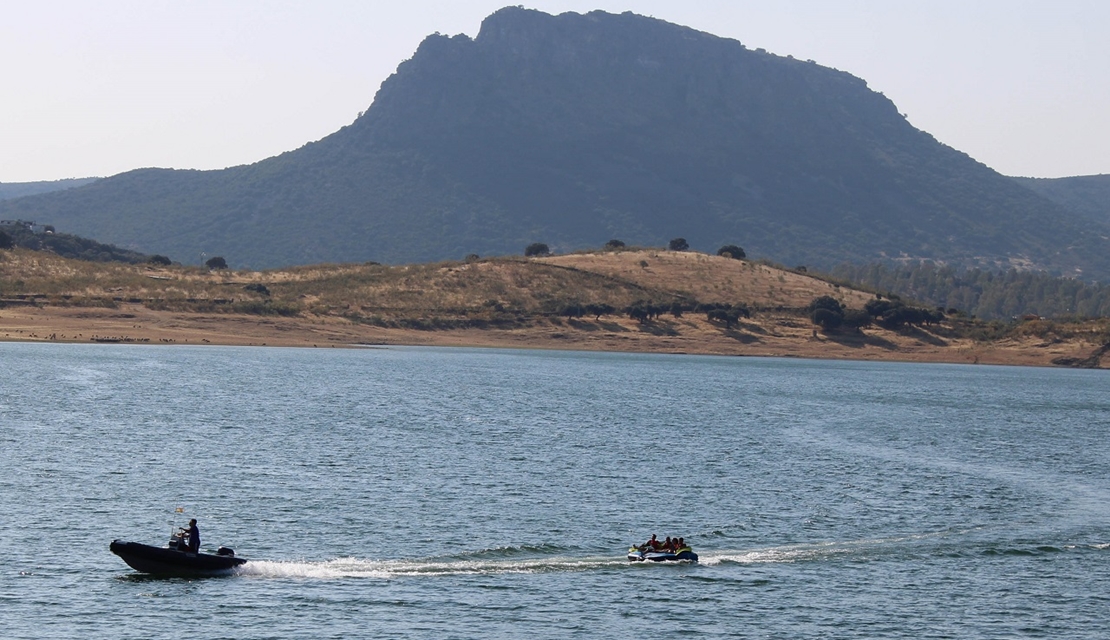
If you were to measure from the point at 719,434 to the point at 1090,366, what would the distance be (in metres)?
101

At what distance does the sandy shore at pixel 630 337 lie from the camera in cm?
15300

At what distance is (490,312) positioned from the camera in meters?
174

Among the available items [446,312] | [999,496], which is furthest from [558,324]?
[999,496]

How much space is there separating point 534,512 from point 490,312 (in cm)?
11872

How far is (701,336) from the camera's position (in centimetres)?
16825

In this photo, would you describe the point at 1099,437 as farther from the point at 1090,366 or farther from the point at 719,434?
the point at 1090,366

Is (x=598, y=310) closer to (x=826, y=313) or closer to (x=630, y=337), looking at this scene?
(x=630, y=337)

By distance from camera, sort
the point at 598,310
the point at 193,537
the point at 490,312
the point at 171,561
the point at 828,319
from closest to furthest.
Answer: the point at 171,561 < the point at 193,537 < the point at 828,319 < the point at 598,310 < the point at 490,312

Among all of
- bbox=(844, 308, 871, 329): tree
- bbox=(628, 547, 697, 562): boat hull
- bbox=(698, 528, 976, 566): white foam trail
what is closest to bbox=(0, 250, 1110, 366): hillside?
bbox=(844, 308, 871, 329): tree

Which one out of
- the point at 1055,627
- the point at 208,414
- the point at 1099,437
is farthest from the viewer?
the point at 1099,437

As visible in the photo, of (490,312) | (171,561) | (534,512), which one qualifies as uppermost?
(490,312)

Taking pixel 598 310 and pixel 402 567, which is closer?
pixel 402 567

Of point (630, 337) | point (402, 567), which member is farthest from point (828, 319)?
point (402, 567)

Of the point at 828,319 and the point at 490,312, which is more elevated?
the point at 828,319
